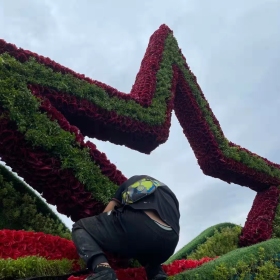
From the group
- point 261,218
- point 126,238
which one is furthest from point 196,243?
point 126,238

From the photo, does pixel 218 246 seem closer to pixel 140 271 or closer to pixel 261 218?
pixel 261 218

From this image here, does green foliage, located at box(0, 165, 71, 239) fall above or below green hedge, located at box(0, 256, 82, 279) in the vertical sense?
above

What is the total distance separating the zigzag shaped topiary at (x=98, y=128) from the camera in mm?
4543

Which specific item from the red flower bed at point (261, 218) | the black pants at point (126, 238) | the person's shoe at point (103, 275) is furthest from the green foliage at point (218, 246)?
the person's shoe at point (103, 275)

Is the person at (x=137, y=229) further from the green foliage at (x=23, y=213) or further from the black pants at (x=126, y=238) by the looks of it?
the green foliage at (x=23, y=213)

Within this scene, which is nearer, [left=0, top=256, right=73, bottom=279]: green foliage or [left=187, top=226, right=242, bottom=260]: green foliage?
[left=0, top=256, right=73, bottom=279]: green foliage

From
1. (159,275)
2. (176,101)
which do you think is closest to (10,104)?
(159,275)

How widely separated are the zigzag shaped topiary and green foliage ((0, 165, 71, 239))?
107 centimetres

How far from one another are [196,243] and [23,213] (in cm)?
446

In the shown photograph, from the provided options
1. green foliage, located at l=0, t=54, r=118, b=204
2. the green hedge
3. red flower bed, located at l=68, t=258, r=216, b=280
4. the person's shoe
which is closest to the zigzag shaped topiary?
green foliage, located at l=0, t=54, r=118, b=204

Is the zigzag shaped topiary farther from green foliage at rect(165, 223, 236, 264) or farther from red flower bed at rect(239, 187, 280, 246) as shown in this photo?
green foliage at rect(165, 223, 236, 264)

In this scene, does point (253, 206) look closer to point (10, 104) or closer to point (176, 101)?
point (176, 101)

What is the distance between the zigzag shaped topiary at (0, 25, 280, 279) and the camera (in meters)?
4.54

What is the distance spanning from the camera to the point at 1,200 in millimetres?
5605
